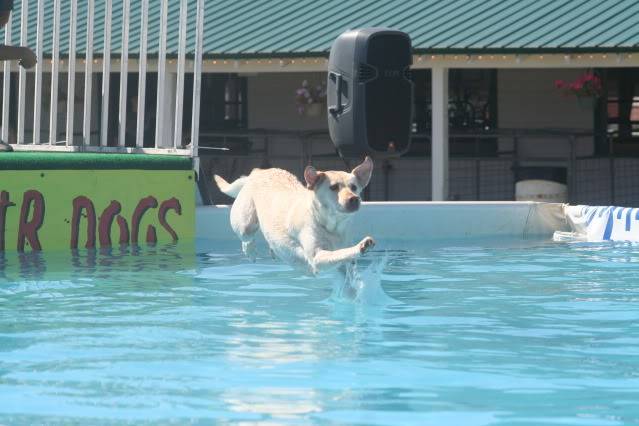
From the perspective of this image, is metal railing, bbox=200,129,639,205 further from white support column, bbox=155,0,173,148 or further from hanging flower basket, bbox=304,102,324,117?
white support column, bbox=155,0,173,148

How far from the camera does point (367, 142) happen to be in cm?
787

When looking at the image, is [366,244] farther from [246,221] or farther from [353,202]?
[246,221]

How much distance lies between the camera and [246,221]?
10211mm

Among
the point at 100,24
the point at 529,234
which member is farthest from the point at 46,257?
the point at 100,24

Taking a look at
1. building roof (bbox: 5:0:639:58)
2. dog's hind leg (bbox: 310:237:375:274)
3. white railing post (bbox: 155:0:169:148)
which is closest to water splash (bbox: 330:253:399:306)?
dog's hind leg (bbox: 310:237:375:274)

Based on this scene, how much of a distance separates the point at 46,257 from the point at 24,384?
5996 mm

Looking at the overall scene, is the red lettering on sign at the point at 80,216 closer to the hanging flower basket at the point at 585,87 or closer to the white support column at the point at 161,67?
the white support column at the point at 161,67

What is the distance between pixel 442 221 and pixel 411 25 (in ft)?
15.5

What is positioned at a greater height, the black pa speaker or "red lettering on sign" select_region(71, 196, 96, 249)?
the black pa speaker

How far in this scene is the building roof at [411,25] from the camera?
16.9m

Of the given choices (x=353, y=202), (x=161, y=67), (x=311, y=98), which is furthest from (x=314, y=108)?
(x=353, y=202)

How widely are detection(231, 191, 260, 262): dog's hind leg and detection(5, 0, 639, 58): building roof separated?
7376 millimetres

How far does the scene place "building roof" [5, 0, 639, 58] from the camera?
55.6 ft

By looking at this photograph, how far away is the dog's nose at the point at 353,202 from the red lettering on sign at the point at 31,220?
5365 millimetres
